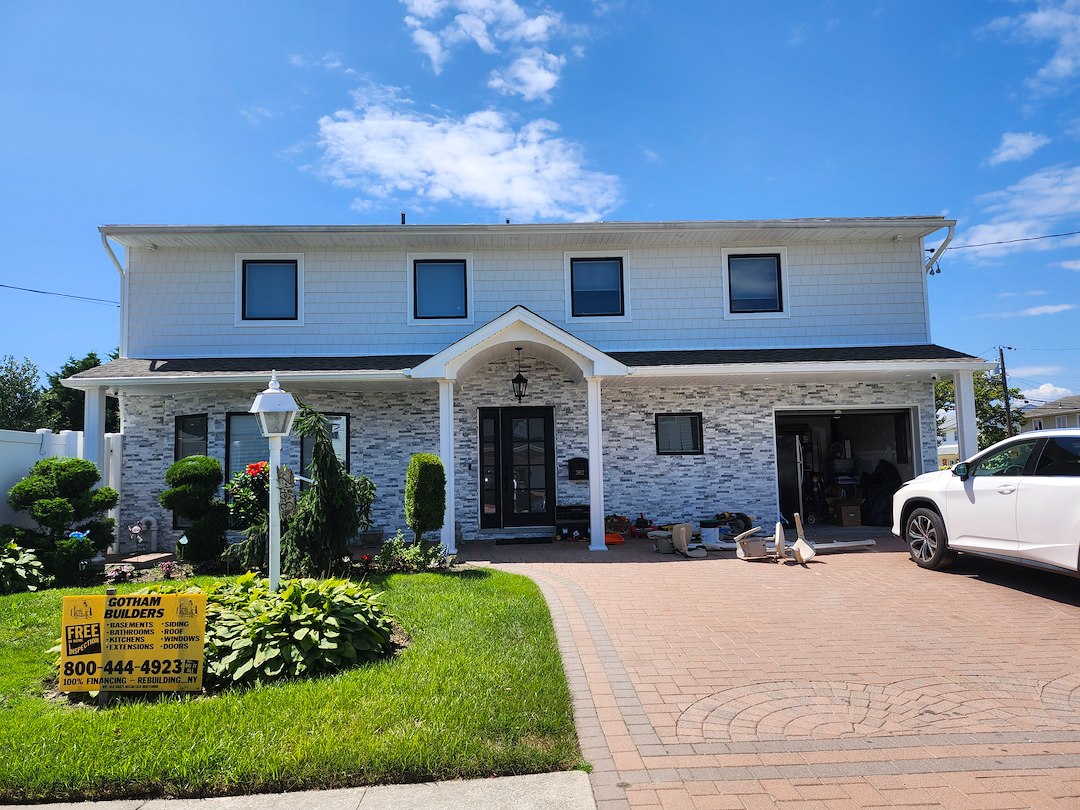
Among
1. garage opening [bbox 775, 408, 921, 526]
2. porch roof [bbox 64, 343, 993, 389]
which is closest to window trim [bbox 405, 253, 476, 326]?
porch roof [bbox 64, 343, 993, 389]

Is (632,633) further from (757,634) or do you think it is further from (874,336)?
(874,336)

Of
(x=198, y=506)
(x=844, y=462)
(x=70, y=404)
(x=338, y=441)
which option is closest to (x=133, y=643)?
(x=198, y=506)

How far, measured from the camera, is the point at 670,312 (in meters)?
13.0

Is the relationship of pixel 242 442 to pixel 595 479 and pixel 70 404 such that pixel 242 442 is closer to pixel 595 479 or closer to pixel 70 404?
pixel 595 479

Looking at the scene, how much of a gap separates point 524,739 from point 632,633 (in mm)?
2420

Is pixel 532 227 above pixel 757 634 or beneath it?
above

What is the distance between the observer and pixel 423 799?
345 centimetres

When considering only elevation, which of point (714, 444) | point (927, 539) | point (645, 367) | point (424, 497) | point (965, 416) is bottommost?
point (927, 539)

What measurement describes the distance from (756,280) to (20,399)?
31.9 meters

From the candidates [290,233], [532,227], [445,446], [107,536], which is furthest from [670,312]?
[107,536]

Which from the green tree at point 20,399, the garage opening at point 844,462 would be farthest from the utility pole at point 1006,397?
the green tree at point 20,399

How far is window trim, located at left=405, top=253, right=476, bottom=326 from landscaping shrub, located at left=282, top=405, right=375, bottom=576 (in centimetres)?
456

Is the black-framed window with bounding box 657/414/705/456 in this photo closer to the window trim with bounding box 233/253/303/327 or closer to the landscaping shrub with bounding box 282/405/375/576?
the landscaping shrub with bounding box 282/405/375/576

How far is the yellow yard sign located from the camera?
4.90 metres
